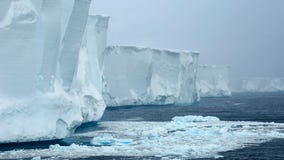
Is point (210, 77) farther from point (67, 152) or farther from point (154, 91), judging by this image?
point (67, 152)

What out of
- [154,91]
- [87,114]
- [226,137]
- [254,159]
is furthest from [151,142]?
[154,91]

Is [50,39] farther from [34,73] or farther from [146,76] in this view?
[146,76]

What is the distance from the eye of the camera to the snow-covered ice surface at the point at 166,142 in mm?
11570

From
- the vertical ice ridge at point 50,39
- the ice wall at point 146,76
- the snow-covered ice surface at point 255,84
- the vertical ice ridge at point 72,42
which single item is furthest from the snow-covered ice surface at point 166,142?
the snow-covered ice surface at point 255,84

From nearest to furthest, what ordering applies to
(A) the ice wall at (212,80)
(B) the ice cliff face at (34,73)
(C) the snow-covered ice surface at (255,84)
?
(B) the ice cliff face at (34,73), (A) the ice wall at (212,80), (C) the snow-covered ice surface at (255,84)

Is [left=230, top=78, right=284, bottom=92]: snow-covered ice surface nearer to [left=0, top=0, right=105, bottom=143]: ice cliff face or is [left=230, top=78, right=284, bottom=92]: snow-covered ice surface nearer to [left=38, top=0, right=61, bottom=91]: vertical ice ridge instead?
[left=0, top=0, right=105, bottom=143]: ice cliff face

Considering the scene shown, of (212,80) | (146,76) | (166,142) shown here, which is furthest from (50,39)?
(212,80)

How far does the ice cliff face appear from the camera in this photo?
1249cm

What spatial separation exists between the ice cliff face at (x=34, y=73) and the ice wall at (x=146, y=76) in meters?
17.0

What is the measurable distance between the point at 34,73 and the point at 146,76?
20.6 m

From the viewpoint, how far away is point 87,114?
738 inches

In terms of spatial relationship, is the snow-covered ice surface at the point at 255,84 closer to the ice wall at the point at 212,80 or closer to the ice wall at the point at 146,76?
the ice wall at the point at 212,80

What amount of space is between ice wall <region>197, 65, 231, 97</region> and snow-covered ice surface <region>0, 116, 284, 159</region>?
3675 centimetres

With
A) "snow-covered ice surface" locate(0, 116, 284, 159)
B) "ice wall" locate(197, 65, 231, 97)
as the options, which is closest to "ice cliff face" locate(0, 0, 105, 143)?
"snow-covered ice surface" locate(0, 116, 284, 159)
